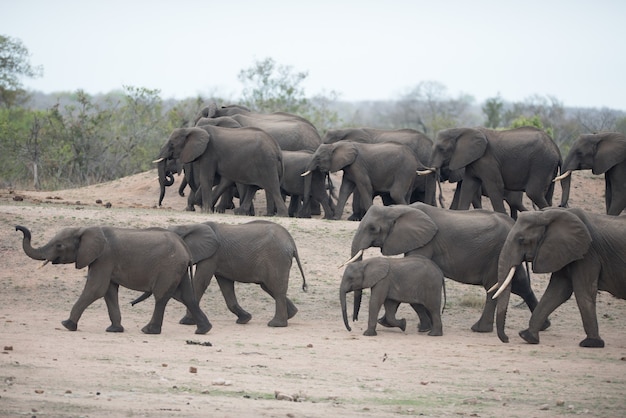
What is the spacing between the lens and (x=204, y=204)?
2238cm

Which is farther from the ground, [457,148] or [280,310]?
[457,148]

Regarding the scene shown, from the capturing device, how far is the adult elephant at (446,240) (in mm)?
15945

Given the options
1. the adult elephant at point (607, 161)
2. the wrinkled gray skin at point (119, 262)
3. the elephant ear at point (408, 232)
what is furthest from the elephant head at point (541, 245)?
the adult elephant at point (607, 161)

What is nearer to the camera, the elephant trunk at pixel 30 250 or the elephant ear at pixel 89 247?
the elephant trunk at pixel 30 250

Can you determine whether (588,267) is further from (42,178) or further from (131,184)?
(42,178)

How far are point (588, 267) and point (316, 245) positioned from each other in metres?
5.08

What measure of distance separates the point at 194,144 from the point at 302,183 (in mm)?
2237

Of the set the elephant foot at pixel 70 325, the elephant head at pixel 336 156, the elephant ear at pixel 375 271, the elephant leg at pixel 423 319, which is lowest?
the elephant leg at pixel 423 319

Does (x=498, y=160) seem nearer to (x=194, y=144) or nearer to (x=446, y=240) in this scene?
(x=194, y=144)

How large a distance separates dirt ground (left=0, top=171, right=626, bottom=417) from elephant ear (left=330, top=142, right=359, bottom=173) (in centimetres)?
272

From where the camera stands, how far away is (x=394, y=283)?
15117 millimetres

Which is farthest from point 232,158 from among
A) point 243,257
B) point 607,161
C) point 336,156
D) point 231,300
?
point 243,257

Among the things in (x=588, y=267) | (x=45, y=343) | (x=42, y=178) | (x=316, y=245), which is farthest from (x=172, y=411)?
(x=42, y=178)

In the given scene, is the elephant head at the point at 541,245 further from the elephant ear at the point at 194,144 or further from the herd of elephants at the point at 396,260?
the elephant ear at the point at 194,144
